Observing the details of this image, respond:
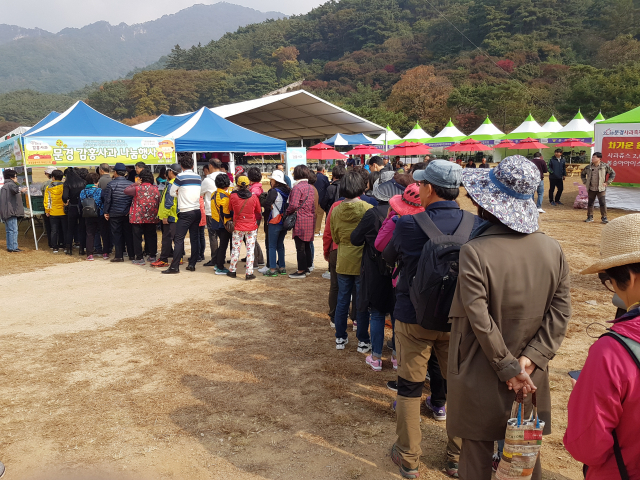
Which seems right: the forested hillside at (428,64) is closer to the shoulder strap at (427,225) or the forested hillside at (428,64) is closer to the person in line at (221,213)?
the person in line at (221,213)

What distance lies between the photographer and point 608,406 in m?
1.22

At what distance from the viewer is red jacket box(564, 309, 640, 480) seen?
1.18 m

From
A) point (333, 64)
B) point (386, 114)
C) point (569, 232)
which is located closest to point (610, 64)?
point (386, 114)

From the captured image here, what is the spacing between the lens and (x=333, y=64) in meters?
85.1

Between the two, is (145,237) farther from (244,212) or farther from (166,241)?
(244,212)

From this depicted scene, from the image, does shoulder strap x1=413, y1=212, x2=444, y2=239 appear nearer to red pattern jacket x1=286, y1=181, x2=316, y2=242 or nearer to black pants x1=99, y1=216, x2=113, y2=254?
red pattern jacket x1=286, y1=181, x2=316, y2=242

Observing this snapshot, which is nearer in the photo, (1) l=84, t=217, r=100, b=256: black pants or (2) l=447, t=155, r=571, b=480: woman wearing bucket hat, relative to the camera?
(2) l=447, t=155, r=571, b=480: woman wearing bucket hat

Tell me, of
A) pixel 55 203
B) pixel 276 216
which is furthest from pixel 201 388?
pixel 55 203

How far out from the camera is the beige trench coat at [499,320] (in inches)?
72.6

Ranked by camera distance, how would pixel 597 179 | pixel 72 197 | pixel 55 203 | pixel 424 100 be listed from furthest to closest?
1. pixel 424 100
2. pixel 597 179
3. pixel 55 203
4. pixel 72 197

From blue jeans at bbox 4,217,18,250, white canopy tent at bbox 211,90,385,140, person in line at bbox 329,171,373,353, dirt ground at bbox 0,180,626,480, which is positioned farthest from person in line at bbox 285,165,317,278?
white canopy tent at bbox 211,90,385,140

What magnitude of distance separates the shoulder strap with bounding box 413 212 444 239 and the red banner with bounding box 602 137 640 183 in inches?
488

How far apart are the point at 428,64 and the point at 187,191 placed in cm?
7617

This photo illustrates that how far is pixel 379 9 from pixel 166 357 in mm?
107671
